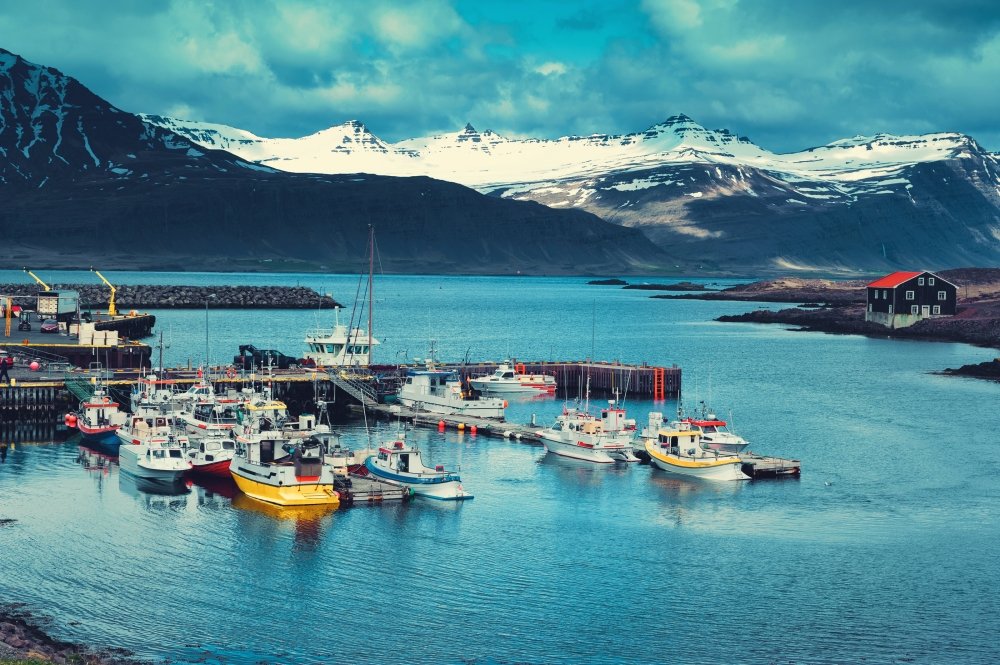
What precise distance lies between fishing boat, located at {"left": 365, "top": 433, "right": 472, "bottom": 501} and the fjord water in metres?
0.82

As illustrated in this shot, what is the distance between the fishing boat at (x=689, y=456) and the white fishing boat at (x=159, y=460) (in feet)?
63.9

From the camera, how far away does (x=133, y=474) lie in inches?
2235

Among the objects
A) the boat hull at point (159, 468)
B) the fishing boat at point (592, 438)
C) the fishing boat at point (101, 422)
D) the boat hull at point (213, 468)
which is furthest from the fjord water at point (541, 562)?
the fishing boat at point (101, 422)

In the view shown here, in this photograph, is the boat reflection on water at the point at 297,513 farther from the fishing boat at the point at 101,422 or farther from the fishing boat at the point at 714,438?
the fishing boat at the point at 714,438

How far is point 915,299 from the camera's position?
15500 cm

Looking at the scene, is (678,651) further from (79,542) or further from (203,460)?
(203,460)

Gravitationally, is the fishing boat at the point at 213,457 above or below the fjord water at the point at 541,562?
above

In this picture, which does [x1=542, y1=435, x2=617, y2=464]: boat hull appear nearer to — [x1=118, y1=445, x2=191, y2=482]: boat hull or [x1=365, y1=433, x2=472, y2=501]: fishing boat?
[x1=365, y1=433, x2=472, y2=501]: fishing boat

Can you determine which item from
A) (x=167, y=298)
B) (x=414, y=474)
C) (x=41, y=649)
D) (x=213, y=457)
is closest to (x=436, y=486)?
(x=414, y=474)

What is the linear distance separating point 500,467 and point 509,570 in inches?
690

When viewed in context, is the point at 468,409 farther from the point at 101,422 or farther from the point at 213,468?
the point at 213,468

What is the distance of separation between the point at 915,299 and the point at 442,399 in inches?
3633

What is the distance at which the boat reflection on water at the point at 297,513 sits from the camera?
4747cm

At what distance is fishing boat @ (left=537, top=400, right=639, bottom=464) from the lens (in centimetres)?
6241
